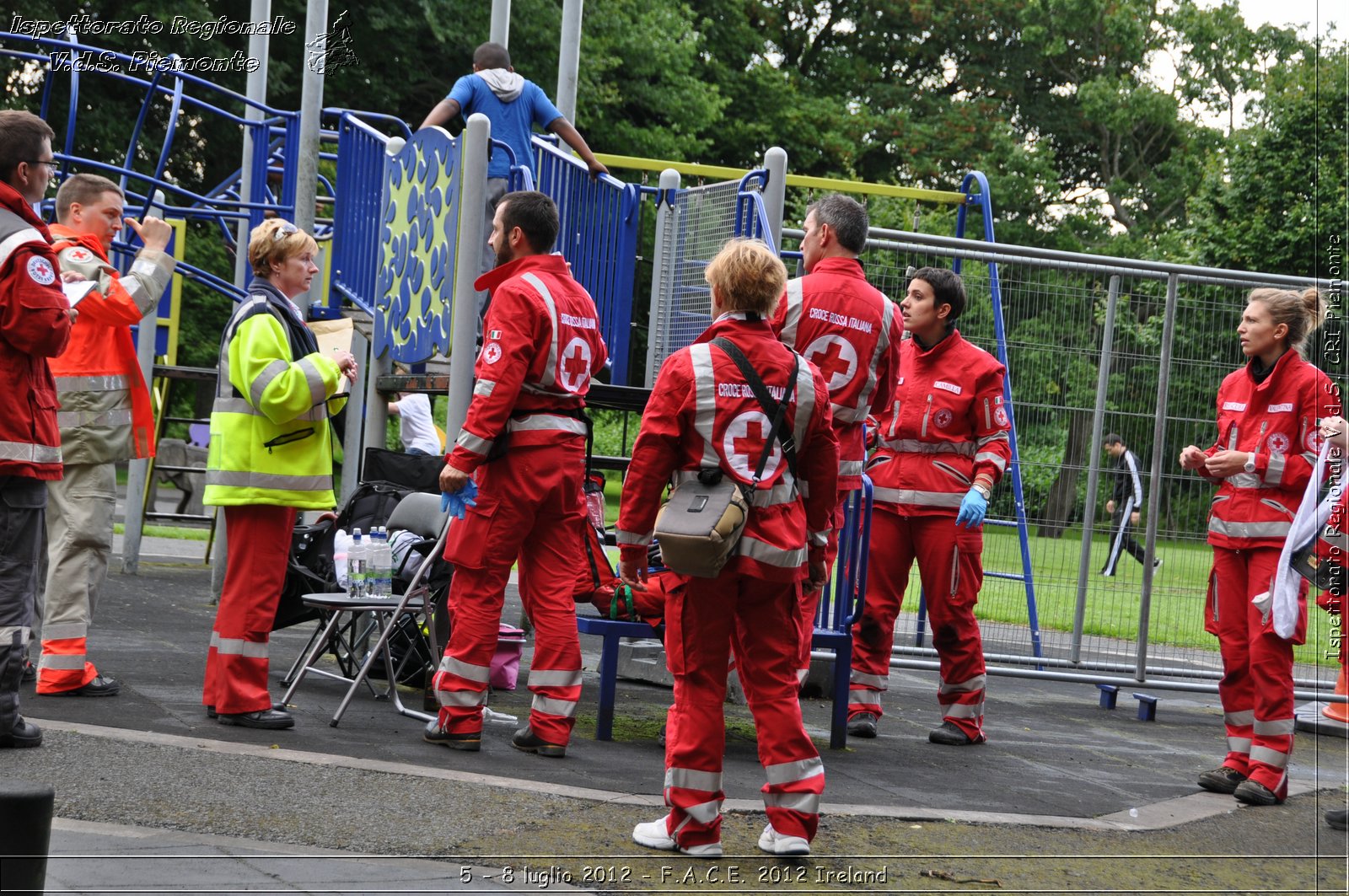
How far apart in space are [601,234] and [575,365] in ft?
8.08

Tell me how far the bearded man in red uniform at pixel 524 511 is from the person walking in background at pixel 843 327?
1.06 metres

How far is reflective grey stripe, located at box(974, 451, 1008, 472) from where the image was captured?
7.57 m

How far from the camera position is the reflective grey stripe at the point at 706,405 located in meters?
4.96

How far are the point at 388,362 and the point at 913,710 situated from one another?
3.59 m

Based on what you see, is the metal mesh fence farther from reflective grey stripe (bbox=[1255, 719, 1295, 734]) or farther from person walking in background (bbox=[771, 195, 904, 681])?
reflective grey stripe (bbox=[1255, 719, 1295, 734])

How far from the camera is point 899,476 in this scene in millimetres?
7660

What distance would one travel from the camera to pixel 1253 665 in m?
6.61

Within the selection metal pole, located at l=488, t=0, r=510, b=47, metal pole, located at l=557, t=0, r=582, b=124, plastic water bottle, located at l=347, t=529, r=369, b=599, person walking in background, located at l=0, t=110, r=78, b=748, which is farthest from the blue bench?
metal pole, located at l=488, t=0, r=510, b=47

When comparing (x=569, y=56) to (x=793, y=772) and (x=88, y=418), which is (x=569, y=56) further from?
(x=793, y=772)

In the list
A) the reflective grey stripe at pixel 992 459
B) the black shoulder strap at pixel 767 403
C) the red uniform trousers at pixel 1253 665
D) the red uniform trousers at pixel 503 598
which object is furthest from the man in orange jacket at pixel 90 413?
the red uniform trousers at pixel 1253 665

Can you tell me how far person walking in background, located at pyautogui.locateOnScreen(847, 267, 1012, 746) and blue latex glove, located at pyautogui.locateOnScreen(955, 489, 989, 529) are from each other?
1.1 inches

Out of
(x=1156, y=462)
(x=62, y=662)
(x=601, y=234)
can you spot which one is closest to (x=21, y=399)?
(x=62, y=662)

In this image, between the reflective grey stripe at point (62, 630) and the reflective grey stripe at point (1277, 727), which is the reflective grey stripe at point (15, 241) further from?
the reflective grey stripe at point (1277, 727)

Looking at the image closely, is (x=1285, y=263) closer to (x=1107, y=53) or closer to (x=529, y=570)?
(x=1107, y=53)
